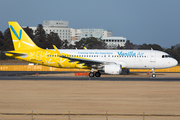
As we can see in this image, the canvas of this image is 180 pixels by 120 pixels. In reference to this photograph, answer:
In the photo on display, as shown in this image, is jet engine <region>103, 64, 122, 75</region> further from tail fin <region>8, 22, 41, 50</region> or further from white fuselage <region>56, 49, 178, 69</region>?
tail fin <region>8, 22, 41, 50</region>

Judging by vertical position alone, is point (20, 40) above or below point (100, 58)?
above

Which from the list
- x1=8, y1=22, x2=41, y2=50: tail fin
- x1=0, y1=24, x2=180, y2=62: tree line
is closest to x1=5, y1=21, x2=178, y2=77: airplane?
x1=8, y1=22, x2=41, y2=50: tail fin

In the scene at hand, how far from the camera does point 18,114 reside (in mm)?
15320

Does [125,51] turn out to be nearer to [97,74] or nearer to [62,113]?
[97,74]

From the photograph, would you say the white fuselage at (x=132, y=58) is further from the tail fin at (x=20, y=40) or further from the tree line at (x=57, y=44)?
the tree line at (x=57, y=44)

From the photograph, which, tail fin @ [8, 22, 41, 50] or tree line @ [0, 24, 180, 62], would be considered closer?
tail fin @ [8, 22, 41, 50]

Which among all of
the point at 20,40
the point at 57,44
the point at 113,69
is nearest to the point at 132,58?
the point at 113,69

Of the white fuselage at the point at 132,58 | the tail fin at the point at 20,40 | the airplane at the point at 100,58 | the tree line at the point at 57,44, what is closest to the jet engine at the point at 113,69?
the airplane at the point at 100,58

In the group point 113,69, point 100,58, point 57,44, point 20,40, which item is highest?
point 57,44

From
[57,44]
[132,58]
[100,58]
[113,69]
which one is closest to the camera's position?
[113,69]

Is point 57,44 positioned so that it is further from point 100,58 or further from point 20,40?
point 100,58

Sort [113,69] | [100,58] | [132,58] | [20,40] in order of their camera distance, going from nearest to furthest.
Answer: [113,69] < [132,58] < [100,58] < [20,40]

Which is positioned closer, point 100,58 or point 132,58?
point 132,58

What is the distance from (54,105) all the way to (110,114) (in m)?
4.37
